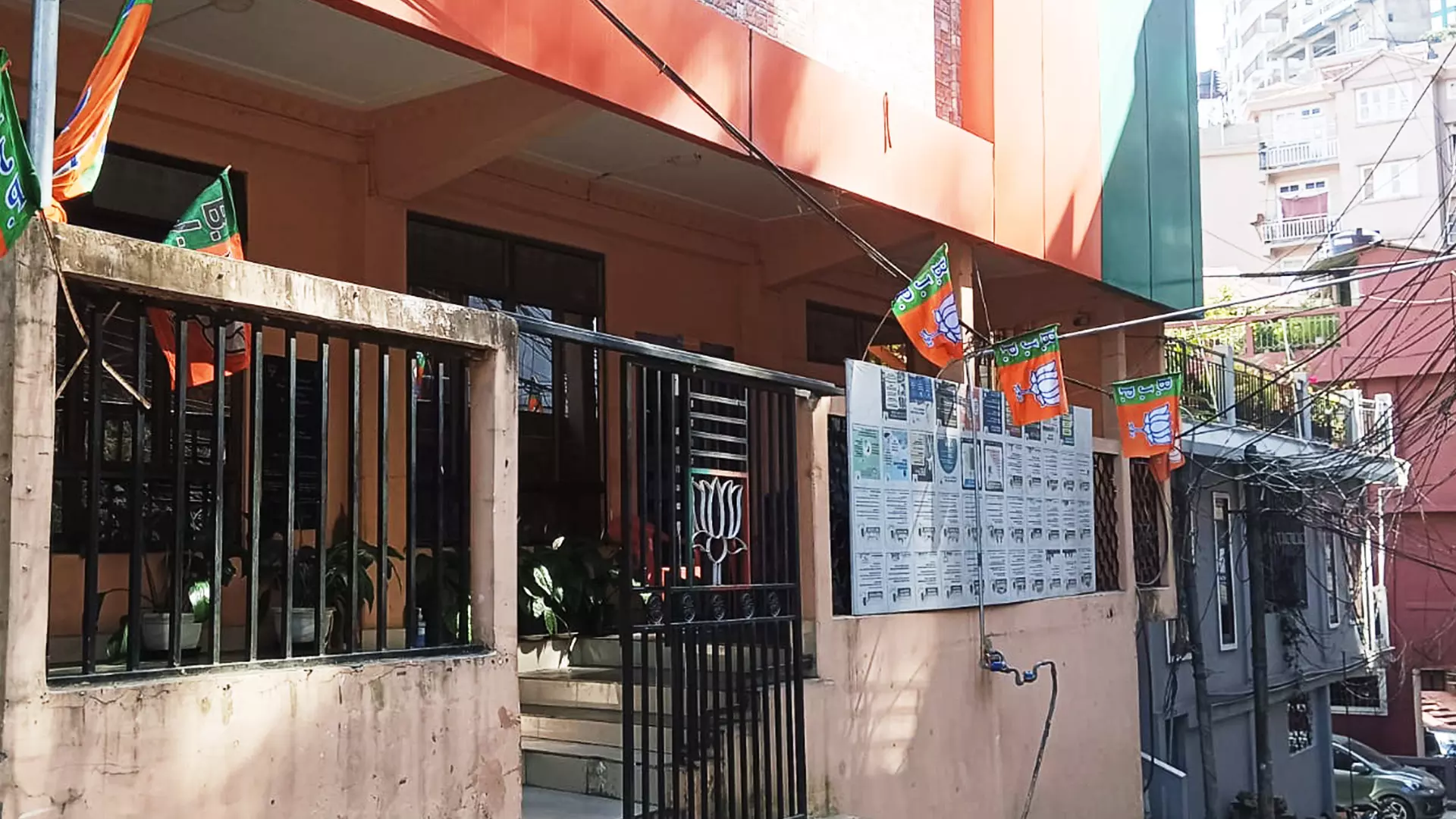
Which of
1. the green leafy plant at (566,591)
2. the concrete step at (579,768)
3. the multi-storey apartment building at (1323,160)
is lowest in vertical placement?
the concrete step at (579,768)

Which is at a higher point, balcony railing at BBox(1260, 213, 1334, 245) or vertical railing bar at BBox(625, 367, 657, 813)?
balcony railing at BBox(1260, 213, 1334, 245)

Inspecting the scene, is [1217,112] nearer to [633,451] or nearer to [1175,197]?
[1175,197]

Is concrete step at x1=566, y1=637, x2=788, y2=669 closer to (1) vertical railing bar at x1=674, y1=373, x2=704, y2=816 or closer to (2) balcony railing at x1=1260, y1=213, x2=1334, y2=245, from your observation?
(1) vertical railing bar at x1=674, y1=373, x2=704, y2=816

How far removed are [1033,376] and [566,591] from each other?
3835mm

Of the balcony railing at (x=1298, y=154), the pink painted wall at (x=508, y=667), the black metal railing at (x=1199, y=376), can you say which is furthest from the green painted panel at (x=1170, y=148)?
the balcony railing at (x=1298, y=154)

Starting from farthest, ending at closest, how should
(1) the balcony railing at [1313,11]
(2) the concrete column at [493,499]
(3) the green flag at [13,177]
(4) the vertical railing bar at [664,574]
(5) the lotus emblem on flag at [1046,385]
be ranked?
(1) the balcony railing at [1313,11], (5) the lotus emblem on flag at [1046,385], (4) the vertical railing bar at [664,574], (2) the concrete column at [493,499], (3) the green flag at [13,177]

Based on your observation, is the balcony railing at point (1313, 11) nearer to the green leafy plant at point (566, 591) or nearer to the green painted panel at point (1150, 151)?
the green painted panel at point (1150, 151)

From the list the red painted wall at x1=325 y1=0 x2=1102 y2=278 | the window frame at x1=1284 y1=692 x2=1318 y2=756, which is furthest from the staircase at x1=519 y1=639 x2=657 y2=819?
the window frame at x1=1284 y1=692 x2=1318 y2=756

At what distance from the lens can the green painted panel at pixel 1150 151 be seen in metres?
12.3

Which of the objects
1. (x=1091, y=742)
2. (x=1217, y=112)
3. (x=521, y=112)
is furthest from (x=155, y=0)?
(x=1217, y=112)

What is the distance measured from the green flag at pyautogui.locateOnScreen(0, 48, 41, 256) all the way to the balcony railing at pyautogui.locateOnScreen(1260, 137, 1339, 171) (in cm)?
6150

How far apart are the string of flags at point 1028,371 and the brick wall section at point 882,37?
1372 mm

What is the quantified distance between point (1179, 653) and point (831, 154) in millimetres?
10952

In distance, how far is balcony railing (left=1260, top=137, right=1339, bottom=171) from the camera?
2286 inches
